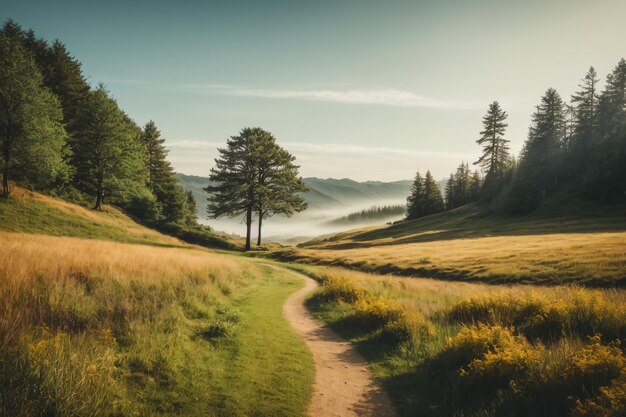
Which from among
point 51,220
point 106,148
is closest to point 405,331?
point 51,220

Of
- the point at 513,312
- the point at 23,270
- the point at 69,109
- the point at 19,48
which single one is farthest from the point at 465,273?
the point at 69,109

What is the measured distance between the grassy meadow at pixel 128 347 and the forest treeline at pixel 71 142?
27235 millimetres

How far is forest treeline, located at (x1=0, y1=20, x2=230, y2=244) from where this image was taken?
31.7 m

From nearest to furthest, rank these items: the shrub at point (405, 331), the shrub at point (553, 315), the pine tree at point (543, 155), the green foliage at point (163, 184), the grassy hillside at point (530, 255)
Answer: the shrub at point (553, 315) < the shrub at point (405, 331) < the grassy hillside at point (530, 255) < the green foliage at point (163, 184) < the pine tree at point (543, 155)

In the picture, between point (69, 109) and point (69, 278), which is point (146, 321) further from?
point (69, 109)

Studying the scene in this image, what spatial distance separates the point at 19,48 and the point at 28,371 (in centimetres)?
4328

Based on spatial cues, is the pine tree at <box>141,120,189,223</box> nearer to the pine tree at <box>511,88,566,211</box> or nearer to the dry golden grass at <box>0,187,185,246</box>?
the dry golden grass at <box>0,187,185,246</box>

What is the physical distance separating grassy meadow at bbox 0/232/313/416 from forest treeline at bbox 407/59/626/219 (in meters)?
78.3

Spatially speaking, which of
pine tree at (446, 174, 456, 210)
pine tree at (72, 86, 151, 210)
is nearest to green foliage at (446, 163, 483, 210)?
pine tree at (446, 174, 456, 210)

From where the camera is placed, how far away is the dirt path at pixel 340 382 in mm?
6512

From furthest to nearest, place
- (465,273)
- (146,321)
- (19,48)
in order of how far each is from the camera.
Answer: (19,48) → (465,273) → (146,321)

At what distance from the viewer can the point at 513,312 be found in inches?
447

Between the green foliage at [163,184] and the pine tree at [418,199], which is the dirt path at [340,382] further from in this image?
the pine tree at [418,199]

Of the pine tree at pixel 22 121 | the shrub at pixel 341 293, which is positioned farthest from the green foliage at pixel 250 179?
the shrub at pixel 341 293
